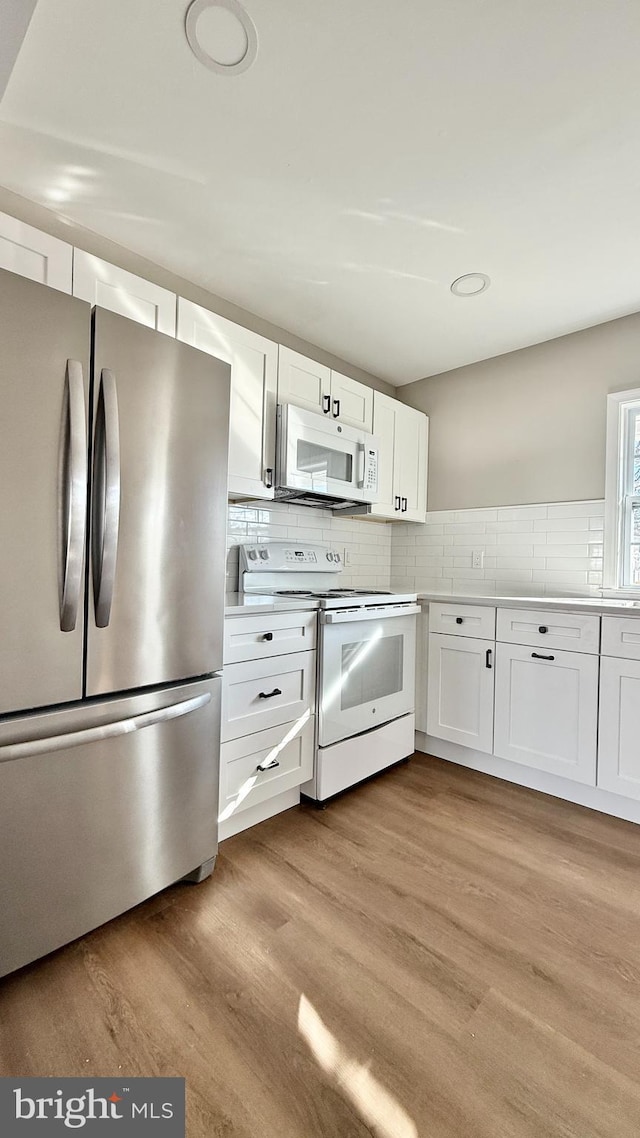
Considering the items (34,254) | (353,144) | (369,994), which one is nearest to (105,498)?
(34,254)

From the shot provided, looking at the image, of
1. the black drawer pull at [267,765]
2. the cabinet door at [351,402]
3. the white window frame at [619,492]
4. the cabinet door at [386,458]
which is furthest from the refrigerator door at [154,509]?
the white window frame at [619,492]

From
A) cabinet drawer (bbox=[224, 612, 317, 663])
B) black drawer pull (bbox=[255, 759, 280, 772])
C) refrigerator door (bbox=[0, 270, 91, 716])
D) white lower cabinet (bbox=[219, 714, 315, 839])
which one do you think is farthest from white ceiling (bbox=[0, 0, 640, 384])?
black drawer pull (bbox=[255, 759, 280, 772])

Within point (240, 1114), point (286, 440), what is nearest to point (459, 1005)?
point (240, 1114)

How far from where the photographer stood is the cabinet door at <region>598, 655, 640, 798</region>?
212cm

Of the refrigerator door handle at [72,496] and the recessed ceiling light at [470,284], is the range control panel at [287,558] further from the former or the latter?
the recessed ceiling light at [470,284]

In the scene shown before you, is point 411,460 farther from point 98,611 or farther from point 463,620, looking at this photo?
point 98,611

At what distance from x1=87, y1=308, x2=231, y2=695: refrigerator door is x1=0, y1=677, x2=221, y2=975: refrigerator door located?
0.12 metres

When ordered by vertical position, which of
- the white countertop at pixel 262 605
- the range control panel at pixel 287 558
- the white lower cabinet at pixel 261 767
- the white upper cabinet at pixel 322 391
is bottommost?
the white lower cabinet at pixel 261 767

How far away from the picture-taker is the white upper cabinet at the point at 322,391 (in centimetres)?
244

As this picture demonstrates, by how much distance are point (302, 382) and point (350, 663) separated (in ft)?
4.72

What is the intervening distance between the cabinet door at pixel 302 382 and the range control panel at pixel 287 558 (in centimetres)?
76

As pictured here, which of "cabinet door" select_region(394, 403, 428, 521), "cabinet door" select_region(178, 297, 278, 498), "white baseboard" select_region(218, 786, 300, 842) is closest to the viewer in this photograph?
"white baseboard" select_region(218, 786, 300, 842)

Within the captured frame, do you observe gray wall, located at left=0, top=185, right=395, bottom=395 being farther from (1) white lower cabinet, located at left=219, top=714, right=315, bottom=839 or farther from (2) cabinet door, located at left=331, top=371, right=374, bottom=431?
(1) white lower cabinet, located at left=219, top=714, right=315, bottom=839

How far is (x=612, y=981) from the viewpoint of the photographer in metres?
1.35
